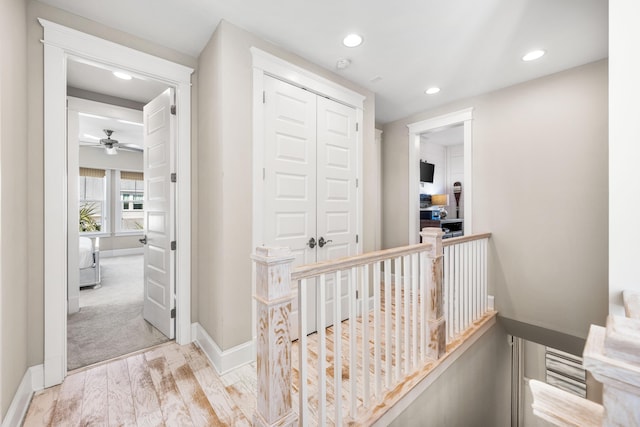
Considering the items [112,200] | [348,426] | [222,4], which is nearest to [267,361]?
[348,426]

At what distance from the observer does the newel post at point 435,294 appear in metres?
2.05

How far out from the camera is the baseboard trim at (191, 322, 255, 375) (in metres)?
1.99

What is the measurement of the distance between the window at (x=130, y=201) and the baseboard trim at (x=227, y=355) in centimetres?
663

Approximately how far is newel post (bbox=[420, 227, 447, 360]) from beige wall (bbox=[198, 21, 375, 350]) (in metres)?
1.43

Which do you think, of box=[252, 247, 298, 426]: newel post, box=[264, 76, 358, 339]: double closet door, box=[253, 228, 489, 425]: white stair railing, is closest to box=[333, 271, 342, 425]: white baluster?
box=[253, 228, 489, 425]: white stair railing

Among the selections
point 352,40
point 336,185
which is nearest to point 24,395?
point 336,185

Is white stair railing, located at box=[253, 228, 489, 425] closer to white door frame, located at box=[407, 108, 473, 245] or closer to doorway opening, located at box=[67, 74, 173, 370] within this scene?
white door frame, located at box=[407, 108, 473, 245]

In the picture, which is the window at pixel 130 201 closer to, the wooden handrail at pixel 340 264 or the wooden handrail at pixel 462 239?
the wooden handrail at pixel 340 264

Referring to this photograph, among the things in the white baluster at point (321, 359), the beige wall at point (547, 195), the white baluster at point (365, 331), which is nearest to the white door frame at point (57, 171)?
the white baluster at point (321, 359)

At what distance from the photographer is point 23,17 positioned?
1.68m

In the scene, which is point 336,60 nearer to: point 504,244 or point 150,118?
point 150,118

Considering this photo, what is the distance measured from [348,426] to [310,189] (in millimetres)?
1783

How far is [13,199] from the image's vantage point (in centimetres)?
153

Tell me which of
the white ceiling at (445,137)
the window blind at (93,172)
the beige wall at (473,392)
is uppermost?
the white ceiling at (445,137)
